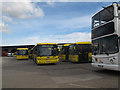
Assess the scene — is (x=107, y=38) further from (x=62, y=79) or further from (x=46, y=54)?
(x=46, y=54)

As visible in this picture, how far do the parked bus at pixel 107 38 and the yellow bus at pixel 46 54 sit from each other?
6003mm

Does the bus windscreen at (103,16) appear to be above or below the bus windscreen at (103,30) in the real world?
above

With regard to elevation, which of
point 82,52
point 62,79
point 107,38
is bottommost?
point 62,79

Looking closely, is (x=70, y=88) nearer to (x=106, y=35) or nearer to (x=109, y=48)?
(x=109, y=48)

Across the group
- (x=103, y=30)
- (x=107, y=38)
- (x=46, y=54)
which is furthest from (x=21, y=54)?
(x=107, y=38)

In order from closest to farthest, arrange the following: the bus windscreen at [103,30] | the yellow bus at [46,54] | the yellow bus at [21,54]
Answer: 1. the bus windscreen at [103,30]
2. the yellow bus at [46,54]
3. the yellow bus at [21,54]

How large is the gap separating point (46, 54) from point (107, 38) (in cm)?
791

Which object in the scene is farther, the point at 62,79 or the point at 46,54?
the point at 46,54

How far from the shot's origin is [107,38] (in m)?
7.86

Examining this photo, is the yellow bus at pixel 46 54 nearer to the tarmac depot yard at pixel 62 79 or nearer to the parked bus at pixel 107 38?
the tarmac depot yard at pixel 62 79

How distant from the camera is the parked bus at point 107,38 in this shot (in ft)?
23.7

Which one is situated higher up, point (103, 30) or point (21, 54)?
point (103, 30)

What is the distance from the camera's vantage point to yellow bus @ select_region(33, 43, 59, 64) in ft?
46.1

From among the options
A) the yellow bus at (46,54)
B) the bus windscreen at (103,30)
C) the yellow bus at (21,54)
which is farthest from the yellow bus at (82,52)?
the yellow bus at (21,54)
